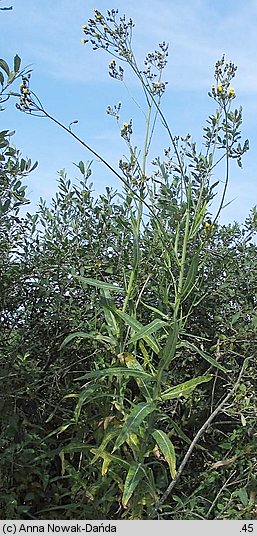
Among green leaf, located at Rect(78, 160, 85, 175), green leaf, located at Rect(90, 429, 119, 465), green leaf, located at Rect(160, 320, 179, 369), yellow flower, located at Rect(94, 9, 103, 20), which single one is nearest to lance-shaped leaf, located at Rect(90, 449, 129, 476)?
green leaf, located at Rect(90, 429, 119, 465)

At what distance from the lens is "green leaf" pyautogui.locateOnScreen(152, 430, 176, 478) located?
2.51 m

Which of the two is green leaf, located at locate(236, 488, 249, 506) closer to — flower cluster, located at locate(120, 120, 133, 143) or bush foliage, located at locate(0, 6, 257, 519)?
bush foliage, located at locate(0, 6, 257, 519)

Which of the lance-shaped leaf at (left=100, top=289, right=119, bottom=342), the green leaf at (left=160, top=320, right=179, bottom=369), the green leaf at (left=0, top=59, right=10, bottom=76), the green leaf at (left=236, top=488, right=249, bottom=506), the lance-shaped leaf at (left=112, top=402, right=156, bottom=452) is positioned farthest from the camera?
the green leaf at (left=236, top=488, right=249, bottom=506)

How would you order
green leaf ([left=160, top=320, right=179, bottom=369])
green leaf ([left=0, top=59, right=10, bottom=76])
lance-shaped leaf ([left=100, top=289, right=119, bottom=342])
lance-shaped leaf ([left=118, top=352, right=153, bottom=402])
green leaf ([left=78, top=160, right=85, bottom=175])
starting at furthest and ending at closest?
1. green leaf ([left=78, top=160, right=85, bottom=175])
2. lance-shaped leaf ([left=100, top=289, right=119, bottom=342])
3. lance-shaped leaf ([left=118, top=352, right=153, bottom=402])
4. green leaf ([left=160, top=320, right=179, bottom=369])
5. green leaf ([left=0, top=59, right=10, bottom=76])

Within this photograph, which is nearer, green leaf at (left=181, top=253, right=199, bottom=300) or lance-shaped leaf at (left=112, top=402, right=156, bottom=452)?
lance-shaped leaf at (left=112, top=402, right=156, bottom=452)

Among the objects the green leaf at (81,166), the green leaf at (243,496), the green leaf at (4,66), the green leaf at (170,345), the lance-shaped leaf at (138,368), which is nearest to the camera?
the green leaf at (4,66)

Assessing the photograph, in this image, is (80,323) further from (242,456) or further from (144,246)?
(242,456)

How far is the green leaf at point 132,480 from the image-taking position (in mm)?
2529

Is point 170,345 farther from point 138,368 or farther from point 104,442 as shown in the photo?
point 104,442

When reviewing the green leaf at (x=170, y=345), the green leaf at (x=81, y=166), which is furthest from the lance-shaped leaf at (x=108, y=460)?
the green leaf at (x=81, y=166)

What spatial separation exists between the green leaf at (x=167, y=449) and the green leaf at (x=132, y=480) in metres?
0.14

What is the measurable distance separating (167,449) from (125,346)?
517 mm

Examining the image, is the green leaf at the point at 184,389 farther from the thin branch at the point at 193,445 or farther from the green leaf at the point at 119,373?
the thin branch at the point at 193,445

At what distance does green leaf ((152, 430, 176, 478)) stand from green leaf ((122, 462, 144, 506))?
0.47 ft
